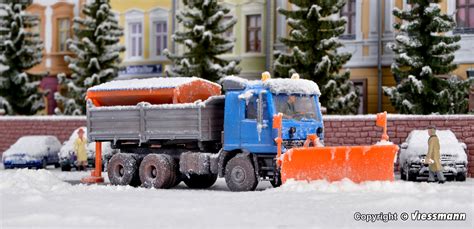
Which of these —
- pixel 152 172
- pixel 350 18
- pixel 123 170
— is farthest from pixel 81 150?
pixel 350 18

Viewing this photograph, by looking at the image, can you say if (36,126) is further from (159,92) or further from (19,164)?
(159,92)

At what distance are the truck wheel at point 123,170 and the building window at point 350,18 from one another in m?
16.1

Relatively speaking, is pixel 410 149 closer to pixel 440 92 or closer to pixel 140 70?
pixel 440 92

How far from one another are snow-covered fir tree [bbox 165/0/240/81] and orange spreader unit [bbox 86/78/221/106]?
10.7 m

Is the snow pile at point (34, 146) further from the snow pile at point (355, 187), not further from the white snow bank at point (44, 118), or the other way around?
the snow pile at point (355, 187)

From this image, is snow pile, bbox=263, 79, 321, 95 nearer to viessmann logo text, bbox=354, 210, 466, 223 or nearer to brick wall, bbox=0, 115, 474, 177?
viessmann logo text, bbox=354, 210, 466, 223

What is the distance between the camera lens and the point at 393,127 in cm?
2811

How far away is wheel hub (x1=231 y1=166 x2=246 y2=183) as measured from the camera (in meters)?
20.5

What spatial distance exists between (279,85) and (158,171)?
3.92 metres

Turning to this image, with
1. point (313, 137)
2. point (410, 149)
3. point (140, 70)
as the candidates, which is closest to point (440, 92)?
point (410, 149)

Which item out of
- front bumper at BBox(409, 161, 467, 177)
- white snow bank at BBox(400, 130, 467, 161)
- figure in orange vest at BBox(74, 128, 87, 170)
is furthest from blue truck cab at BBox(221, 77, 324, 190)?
figure in orange vest at BBox(74, 128, 87, 170)

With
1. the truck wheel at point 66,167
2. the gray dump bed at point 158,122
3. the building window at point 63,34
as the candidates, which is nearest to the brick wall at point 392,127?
the gray dump bed at point 158,122

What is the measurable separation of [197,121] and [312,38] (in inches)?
459

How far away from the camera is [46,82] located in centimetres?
4503
